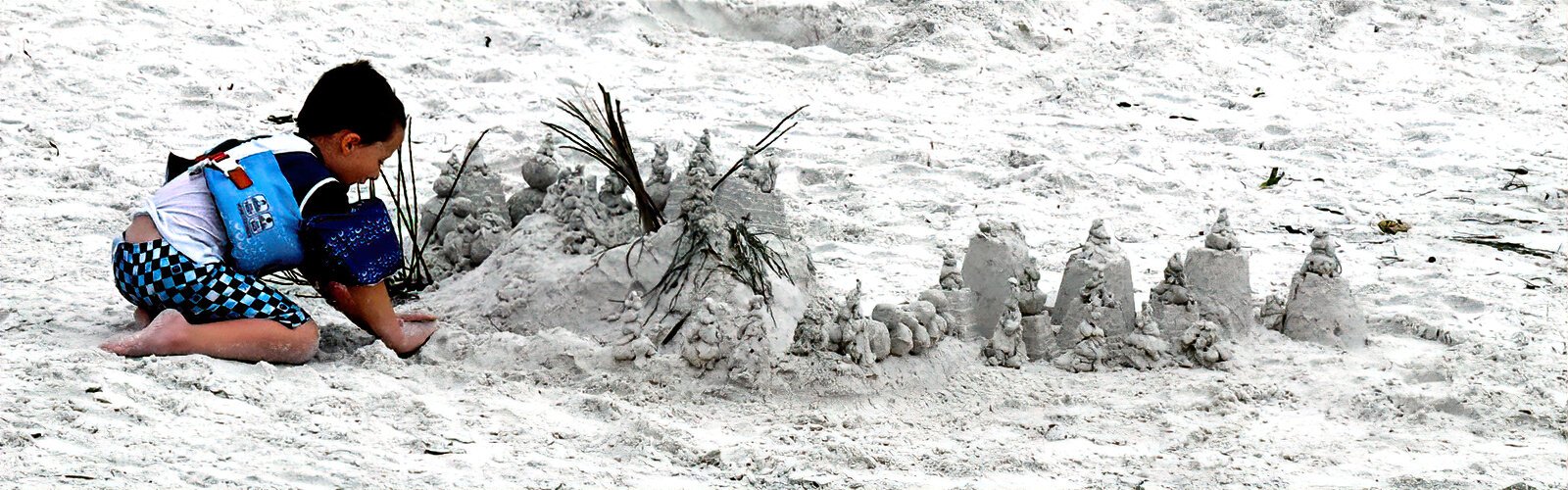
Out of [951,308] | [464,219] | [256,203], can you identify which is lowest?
[951,308]

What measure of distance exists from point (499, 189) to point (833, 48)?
3.42m

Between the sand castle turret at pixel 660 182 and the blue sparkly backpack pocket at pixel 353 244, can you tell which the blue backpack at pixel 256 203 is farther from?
→ the sand castle turret at pixel 660 182

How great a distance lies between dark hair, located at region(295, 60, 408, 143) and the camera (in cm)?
363

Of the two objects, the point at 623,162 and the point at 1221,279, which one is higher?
the point at 623,162

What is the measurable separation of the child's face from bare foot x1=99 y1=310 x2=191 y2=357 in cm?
56

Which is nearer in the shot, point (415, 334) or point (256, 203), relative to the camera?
point (256, 203)

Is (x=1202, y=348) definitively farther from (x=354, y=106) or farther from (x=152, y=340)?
(x=152, y=340)

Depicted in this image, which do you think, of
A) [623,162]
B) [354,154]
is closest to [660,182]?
[623,162]

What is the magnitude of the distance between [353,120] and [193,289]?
56 cm

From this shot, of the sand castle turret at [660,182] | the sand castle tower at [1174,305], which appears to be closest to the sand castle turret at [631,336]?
the sand castle turret at [660,182]

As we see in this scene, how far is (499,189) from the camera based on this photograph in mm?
4664

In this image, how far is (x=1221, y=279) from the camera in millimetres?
4156

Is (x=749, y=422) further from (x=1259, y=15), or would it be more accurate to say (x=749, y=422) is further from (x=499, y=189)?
(x=1259, y=15)

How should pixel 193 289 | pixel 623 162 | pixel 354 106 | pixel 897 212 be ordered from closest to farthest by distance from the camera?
pixel 193 289, pixel 354 106, pixel 623 162, pixel 897 212
